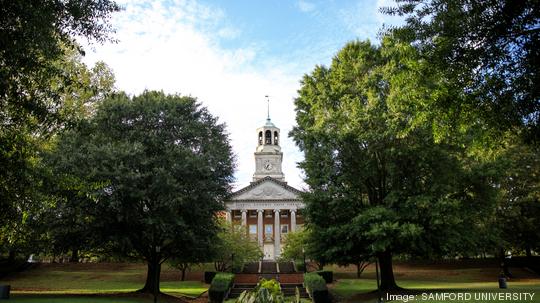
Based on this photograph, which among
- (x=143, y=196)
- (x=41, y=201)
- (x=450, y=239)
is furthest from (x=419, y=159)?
(x=41, y=201)

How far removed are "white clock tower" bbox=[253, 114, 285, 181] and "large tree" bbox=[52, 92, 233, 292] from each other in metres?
50.9

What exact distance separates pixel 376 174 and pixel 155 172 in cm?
1112

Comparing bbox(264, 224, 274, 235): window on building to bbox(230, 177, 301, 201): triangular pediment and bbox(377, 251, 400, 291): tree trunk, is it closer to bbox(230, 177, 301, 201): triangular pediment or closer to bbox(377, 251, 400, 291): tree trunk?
bbox(230, 177, 301, 201): triangular pediment

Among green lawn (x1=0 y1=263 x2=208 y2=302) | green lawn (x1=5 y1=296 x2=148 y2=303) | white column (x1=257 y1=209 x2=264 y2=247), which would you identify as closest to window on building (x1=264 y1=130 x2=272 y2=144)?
white column (x1=257 y1=209 x2=264 y2=247)

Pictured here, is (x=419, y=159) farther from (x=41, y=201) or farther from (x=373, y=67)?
(x=41, y=201)

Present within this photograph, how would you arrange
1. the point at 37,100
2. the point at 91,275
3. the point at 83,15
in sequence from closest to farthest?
the point at 83,15
the point at 37,100
the point at 91,275

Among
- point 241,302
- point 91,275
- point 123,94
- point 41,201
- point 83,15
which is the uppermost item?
point 123,94

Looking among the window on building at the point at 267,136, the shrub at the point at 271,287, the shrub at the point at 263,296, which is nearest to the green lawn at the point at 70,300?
the shrub at the point at 271,287

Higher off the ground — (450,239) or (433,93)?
(433,93)

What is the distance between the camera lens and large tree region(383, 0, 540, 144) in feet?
30.3

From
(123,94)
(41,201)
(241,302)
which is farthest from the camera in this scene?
(123,94)

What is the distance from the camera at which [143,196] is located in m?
22.1

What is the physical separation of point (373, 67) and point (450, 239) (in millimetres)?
9116

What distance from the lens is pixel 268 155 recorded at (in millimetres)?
79062
